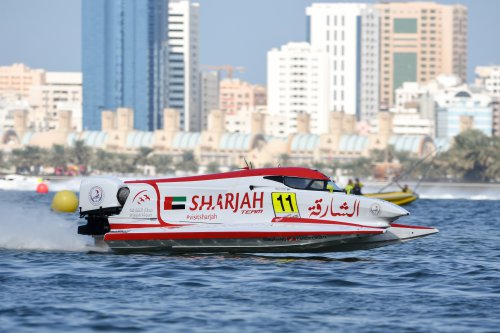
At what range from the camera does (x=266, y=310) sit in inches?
957

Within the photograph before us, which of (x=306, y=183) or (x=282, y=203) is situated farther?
(x=306, y=183)

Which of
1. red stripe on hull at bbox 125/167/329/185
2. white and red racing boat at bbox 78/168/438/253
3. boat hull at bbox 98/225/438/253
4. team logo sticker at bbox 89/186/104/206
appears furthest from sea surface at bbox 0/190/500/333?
red stripe on hull at bbox 125/167/329/185

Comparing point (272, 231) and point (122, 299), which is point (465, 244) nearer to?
point (272, 231)

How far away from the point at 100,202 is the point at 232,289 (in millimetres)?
6937

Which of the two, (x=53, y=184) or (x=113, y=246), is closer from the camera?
(x=113, y=246)

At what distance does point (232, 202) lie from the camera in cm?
3253

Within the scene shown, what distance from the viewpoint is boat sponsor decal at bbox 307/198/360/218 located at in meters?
32.0

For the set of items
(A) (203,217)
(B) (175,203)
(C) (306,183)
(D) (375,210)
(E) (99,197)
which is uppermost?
A: (C) (306,183)

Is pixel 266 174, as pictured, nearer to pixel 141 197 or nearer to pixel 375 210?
pixel 375 210

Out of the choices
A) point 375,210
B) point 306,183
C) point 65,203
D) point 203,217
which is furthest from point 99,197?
point 375,210

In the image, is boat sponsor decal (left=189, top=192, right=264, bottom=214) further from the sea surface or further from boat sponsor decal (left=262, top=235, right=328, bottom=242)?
the sea surface

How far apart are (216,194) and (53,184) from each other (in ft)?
459

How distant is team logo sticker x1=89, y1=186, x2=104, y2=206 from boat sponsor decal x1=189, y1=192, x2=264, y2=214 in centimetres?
233

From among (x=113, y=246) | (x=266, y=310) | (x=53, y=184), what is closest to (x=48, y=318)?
(x=266, y=310)
